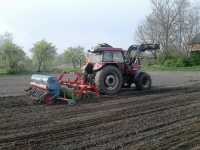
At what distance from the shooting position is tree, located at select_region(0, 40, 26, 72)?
53625mm

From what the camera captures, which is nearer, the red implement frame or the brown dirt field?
the brown dirt field

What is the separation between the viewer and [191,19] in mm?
65000

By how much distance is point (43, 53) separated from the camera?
64.5m

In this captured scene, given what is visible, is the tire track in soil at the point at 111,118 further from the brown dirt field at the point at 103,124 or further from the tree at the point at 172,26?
the tree at the point at 172,26

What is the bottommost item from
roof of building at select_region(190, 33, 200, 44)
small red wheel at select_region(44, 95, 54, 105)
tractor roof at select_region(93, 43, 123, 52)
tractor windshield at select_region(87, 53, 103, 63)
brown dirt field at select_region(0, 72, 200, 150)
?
brown dirt field at select_region(0, 72, 200, 150)

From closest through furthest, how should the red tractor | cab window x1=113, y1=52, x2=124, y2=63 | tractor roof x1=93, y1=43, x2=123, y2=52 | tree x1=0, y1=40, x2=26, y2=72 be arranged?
the red tractor < tractor roof x1=93, y1=43, x2=123, y2=52 < cab window x1=113, y1=52, x2=124, y2=63 < tree x1=0, y1=40, x2=26, y2=72

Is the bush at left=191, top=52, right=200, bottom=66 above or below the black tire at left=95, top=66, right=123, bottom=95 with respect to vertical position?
above

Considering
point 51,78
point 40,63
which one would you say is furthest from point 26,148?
point 40,63

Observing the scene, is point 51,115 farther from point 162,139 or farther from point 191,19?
point 191,19

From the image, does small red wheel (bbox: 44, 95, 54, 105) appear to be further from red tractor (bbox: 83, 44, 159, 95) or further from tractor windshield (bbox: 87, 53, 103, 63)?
tractor windshield (bbox: 87, 53, 103, 63)

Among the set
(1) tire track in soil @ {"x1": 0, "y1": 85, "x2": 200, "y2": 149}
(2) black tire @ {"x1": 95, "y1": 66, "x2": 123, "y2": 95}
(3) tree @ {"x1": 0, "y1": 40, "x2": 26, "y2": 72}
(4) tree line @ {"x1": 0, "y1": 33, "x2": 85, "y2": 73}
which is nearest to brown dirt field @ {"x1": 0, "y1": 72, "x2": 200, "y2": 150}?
(1) tire track in soil @ {"x1": 0, "y1": 85, "x2": 200, "y2": 149}

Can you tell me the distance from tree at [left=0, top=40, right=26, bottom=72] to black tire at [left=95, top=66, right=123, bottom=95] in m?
39.8

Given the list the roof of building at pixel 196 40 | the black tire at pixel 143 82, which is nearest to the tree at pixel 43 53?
the roof of building at pixel 196 40

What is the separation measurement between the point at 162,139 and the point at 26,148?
2.58 m
